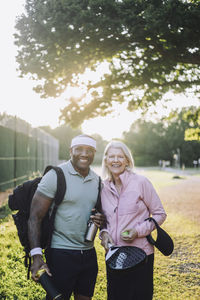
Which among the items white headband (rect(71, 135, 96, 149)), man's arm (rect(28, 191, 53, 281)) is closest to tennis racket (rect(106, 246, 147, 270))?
man's arm (rect(28, 191, 53, 281))

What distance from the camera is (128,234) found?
9.16 ft

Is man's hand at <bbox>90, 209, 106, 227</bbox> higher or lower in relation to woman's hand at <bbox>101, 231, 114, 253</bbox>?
higher

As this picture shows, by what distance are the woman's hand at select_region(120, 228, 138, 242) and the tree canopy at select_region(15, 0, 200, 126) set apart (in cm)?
579

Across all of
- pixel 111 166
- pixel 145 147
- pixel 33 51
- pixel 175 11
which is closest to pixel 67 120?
pixel 33 51

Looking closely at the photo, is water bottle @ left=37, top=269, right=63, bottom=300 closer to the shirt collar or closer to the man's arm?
the man's arm

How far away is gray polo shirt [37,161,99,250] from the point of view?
2873 mm

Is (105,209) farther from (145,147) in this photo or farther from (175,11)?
(145,147)

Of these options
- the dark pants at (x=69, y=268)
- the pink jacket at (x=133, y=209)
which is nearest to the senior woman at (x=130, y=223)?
the pink jacket at (x=133, y=209)

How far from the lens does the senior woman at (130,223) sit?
281cm

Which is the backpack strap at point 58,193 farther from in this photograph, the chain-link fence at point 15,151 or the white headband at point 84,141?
the chain-link fence at point 15,151

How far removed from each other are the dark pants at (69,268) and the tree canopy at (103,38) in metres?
5.97

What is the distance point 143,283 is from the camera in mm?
2824

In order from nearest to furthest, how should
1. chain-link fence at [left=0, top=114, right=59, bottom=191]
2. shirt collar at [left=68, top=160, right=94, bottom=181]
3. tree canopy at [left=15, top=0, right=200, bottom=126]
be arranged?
shirt collar at [left=68, top=160, right=94, bottom=181] < tree canopy at [left=15, top=0, right=200, bottom=126] < chain-link fence at [left=0, top=114, right=59, bottom=191]

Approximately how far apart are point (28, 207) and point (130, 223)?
968 mm
